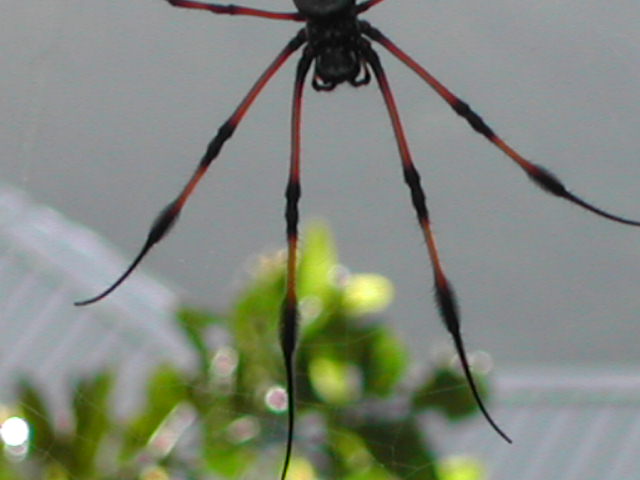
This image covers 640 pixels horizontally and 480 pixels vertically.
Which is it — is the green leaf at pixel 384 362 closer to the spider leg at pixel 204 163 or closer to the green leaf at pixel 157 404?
the green leaf at pixel 157 404

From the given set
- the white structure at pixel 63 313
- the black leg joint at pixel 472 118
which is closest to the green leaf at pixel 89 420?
the black leg joint at pixel 472 118

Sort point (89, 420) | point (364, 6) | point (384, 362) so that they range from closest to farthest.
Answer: point (364, 6)
point (89, 420)
point (384, 362)

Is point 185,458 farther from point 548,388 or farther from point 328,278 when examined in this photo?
point 548,388

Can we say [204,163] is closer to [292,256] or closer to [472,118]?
[292,256]

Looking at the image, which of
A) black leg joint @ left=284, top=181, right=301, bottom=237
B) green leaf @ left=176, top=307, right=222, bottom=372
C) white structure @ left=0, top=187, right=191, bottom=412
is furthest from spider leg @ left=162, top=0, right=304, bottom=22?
white structure @ left=0, top=187, right=191, bottom=412

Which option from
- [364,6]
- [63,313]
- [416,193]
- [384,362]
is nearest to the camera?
[364,6]

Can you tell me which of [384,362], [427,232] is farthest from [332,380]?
[427,232]

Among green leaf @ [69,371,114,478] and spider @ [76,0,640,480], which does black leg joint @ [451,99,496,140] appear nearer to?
spider @ [76,0,640,480]
